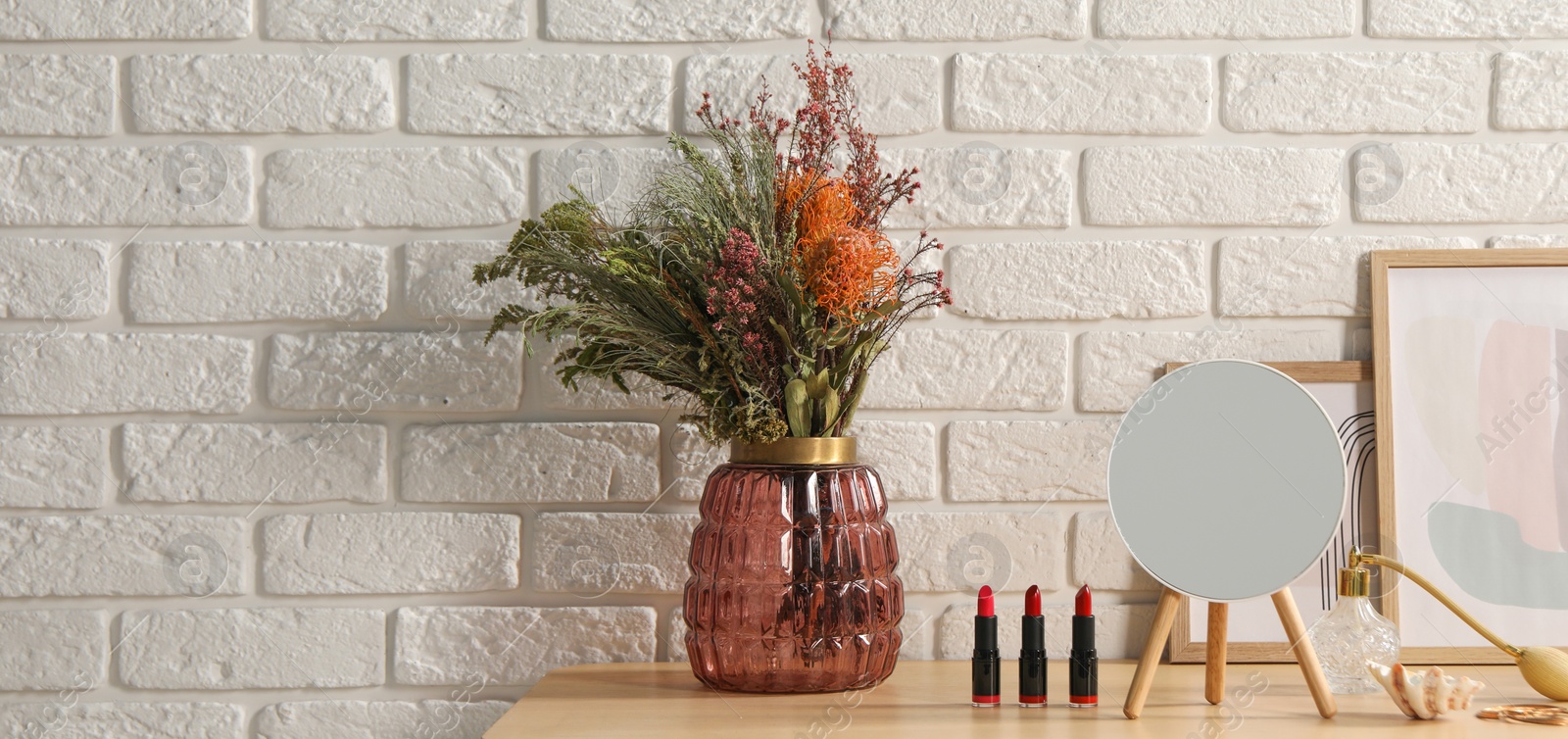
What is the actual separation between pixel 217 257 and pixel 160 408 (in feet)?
0.55

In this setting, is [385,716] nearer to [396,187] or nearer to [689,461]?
[689,461]

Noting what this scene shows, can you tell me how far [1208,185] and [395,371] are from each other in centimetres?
87

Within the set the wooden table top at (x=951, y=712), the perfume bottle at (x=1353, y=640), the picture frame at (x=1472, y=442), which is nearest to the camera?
the wooden table top at (x=951, y=712)

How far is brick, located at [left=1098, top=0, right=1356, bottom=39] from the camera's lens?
1095 millimetres

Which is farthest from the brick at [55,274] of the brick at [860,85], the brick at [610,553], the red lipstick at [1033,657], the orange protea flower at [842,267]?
the red lipstick at [1033,657]

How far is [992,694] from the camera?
906mm

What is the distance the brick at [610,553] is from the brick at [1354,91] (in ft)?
2.42

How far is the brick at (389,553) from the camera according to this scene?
1.07m

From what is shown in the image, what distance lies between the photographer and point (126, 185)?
1.08m

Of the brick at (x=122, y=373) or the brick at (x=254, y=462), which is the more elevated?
A: the brick at (x=122, y=373)

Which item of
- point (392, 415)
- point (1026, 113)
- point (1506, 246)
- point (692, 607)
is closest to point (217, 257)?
point (392, 415)

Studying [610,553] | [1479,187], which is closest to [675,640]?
[610,553]

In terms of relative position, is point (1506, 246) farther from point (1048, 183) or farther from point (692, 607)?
point (692, 607)

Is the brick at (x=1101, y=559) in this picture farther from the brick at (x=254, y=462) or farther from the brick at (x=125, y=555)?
the brick at (x=125, y=555)
